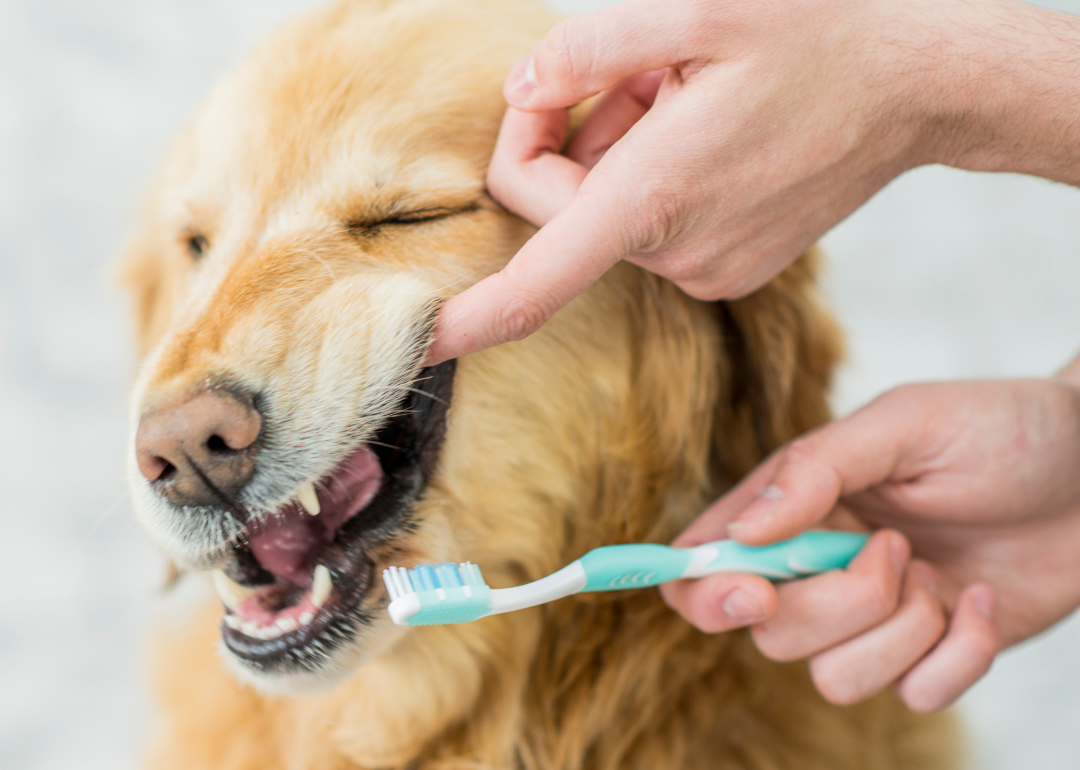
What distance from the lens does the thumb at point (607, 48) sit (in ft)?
2.88

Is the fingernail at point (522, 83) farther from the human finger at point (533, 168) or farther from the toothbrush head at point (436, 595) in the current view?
the toothbrush head at point (436, 595)

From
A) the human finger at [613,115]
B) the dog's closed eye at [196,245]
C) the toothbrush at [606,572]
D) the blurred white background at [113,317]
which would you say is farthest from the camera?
the blurred white background at [113,317]

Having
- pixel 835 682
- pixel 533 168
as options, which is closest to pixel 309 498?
pixel 533 168

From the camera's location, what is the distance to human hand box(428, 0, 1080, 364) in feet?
2.89

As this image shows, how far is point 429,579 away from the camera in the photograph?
1010 millimetres

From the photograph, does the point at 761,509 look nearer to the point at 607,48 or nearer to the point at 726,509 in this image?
the point at 726,509

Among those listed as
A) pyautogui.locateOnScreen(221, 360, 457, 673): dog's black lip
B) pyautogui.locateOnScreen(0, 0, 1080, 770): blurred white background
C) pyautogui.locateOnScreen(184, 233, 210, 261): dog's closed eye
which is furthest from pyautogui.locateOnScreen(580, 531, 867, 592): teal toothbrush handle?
pyautogui.locateOnScreen(0, 0, 1080, 770): blurred white background

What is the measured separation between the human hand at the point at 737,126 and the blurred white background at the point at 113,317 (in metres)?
1.33

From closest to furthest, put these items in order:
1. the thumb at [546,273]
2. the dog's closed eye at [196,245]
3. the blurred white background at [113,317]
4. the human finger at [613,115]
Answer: the thumb at [546,273]
the human finger at [613,115]
the dog's closed eye at [196,245]
the blurred white background at [113,317]

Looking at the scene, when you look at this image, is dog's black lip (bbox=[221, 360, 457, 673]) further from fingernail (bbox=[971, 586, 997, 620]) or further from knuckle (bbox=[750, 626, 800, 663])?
fingernail (bbox=[971, 586, 997, 620])

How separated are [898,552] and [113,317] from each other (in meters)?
2.27

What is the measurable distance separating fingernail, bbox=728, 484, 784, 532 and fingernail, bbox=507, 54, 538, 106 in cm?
68

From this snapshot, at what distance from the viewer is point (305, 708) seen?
145 cm

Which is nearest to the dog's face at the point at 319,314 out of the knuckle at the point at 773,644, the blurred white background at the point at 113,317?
the knuckle at the point at 773,644
